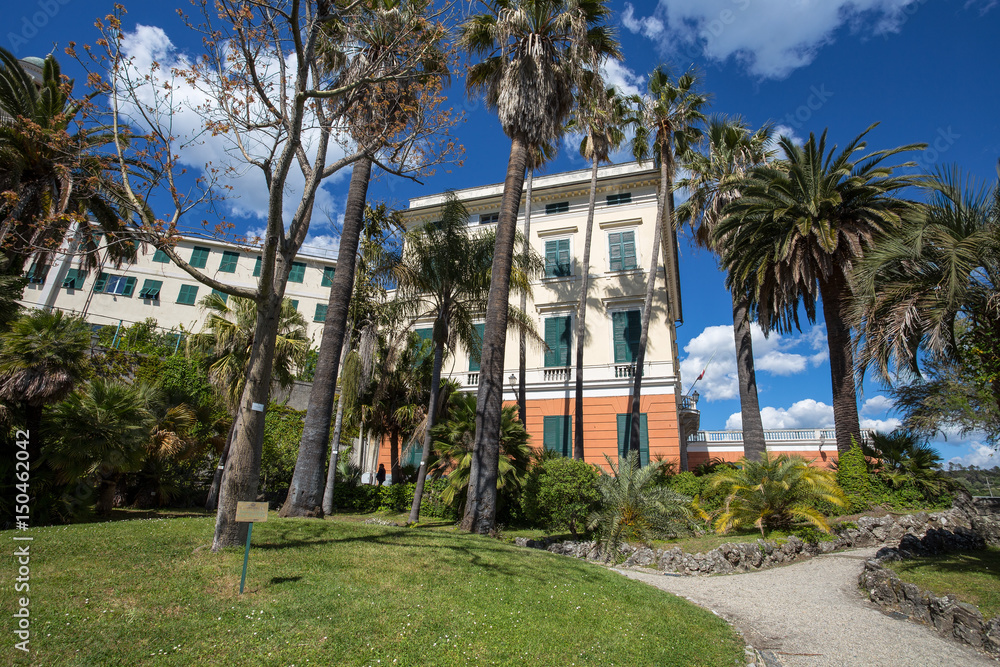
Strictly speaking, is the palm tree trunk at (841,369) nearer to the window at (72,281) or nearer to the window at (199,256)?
the window at (199,256)

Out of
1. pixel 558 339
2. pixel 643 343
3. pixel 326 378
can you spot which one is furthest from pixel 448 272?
pixel 558 339

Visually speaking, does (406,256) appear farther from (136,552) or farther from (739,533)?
(739,533)

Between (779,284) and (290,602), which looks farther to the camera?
(779,284)

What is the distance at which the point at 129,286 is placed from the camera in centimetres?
3206

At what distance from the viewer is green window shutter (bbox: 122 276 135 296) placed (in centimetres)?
3198

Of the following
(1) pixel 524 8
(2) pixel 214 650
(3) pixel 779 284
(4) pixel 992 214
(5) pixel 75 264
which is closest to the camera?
(2) pixel 214 650

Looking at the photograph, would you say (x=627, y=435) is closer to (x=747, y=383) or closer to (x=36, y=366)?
(x=747, y=383)

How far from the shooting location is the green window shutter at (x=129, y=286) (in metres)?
32.0

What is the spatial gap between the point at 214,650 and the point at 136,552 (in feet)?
9.66

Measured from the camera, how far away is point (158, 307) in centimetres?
3244

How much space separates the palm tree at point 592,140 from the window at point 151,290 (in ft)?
94.3

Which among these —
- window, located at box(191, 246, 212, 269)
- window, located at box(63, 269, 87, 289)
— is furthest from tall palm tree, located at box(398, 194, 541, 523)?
window, located at box(63, 269, 87, 289)

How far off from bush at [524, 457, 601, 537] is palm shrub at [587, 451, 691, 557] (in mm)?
439

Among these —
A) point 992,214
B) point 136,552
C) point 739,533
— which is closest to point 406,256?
point 136,552
